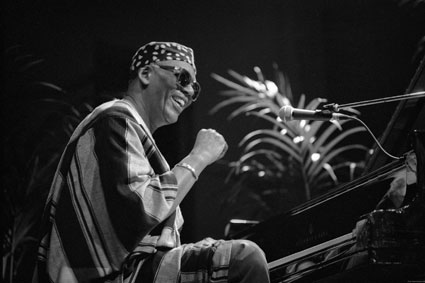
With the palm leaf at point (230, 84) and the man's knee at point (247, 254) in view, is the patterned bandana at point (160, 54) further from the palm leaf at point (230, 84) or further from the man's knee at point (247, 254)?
the palm leaf at point (230, 84)

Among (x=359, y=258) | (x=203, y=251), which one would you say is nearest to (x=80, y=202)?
(x=203, y=251)

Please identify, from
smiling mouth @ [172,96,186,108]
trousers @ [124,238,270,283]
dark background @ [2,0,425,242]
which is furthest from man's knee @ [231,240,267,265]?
dark background @ [2,0,425,242]

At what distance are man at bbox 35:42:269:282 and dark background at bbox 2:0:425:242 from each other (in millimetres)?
1655

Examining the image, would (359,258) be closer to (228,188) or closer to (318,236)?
(318,236)

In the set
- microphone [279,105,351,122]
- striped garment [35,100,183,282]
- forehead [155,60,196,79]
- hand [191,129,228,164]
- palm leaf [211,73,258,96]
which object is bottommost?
striped garment [35,100,183,282]

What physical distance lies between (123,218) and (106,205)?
0.21 ft

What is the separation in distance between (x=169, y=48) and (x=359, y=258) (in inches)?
34.8

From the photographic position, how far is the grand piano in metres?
1.80

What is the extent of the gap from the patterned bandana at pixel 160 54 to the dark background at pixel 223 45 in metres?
1.38

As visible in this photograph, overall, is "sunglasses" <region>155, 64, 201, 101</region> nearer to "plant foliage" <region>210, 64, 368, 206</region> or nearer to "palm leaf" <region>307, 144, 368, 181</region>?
"plant foliage" <region>210, 64, 368, 206</region>

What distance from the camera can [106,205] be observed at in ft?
5.97

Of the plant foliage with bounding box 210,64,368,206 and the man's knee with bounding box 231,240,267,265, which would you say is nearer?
the man's knee with bounding box 231,240,267,265

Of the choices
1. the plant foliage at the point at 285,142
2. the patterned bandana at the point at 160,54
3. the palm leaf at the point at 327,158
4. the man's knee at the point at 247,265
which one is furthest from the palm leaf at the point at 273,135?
the man's knee at the point at 247,265

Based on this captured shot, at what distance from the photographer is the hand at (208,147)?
1997mm
